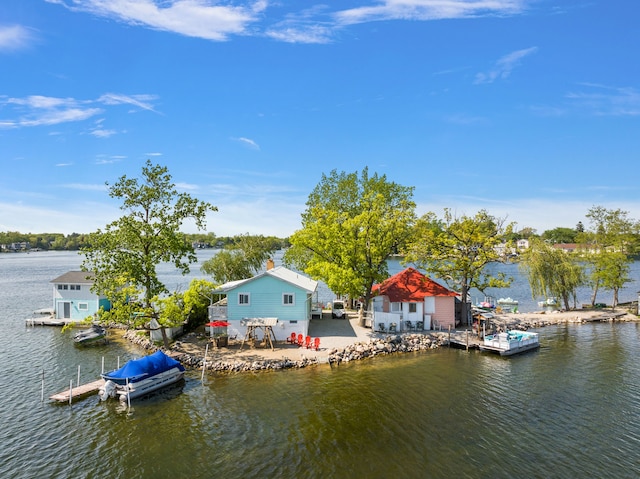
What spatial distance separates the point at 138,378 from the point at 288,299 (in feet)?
39.8

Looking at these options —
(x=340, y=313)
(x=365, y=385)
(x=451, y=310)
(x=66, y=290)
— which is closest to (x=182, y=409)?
(x=365, y=385)

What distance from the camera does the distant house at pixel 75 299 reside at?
41.4 meters

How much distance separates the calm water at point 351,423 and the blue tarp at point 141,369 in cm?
140

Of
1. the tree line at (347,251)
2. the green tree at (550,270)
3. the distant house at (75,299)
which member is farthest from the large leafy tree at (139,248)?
the green tree at (550,270)

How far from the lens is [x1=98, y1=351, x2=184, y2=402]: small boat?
21.8m

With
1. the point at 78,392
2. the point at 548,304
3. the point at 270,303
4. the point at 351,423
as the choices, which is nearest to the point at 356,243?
the point at 270,303

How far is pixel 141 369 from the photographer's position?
888 inches

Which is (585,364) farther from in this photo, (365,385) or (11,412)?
(11,412)

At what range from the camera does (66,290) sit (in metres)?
42.0

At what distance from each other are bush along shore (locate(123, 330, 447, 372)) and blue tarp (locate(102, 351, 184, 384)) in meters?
3.25

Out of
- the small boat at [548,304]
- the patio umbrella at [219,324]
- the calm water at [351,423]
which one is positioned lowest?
the calm water at [351,423]

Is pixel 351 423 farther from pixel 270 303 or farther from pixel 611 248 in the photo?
pixel 611 248

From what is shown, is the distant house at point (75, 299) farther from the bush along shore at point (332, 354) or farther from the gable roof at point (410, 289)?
the gable roof at point (410, 289)

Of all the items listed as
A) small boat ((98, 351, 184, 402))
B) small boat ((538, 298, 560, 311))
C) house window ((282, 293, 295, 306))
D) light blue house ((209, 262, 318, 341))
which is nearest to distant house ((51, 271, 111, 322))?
light blue house ((209, 262, 318, 341))
